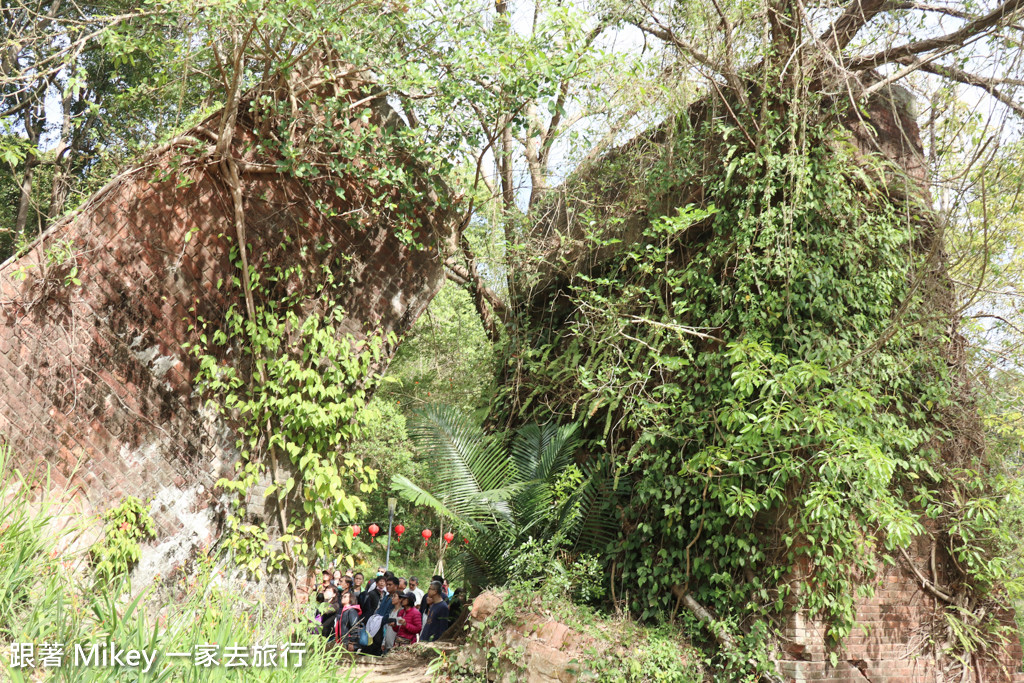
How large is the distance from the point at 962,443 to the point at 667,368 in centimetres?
243

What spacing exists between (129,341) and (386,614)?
3.92 meters

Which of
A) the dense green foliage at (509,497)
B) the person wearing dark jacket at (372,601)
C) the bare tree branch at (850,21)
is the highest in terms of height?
the bare tree branch at (850,21)

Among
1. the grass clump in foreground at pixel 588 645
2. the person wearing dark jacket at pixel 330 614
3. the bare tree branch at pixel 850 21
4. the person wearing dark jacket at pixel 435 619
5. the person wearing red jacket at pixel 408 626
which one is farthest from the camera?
the person wearing red jacket at pixel 408 626

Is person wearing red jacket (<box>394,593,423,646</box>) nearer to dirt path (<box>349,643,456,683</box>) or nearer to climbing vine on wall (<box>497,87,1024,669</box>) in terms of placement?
dirt path (<box>349,643,456,683</box>)

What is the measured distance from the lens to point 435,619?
24.0ft

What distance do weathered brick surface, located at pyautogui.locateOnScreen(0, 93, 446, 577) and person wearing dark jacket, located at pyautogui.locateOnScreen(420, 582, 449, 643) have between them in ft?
8.58

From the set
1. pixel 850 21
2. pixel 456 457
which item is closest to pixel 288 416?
pixel 456 457

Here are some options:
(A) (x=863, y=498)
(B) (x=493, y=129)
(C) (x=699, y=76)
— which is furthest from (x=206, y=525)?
(C) (x=699, y=76)

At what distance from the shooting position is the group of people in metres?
7.35

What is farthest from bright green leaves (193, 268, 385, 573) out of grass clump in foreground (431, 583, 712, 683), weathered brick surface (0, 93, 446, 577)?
grass clump in foreground (431, 583, 712, 683)

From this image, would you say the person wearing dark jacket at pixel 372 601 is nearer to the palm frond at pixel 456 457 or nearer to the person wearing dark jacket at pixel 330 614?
the person wearing dark jacket at pixel 330 614

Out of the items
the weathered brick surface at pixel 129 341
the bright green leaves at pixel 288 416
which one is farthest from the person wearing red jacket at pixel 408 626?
the weathered brick surface at pixel 129 341

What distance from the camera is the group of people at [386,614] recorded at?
7.35 metres

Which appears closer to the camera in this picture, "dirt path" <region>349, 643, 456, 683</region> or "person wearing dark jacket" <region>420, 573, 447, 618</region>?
"dirt path" <region>349, 643, 456, 683</region>
